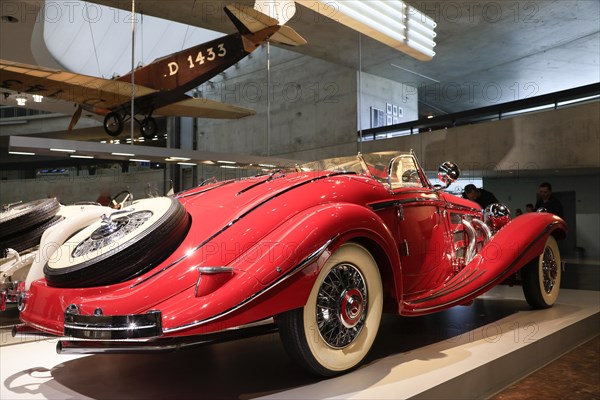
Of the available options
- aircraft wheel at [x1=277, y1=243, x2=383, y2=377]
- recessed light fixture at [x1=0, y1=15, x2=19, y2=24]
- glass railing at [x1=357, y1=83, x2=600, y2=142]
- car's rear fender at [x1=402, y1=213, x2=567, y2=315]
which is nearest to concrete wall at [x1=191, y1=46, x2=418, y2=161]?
glass railing at [x1=357, y1=83, x2=600, y2=142]

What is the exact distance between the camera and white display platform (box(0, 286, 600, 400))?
217cm

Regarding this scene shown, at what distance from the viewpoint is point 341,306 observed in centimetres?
236

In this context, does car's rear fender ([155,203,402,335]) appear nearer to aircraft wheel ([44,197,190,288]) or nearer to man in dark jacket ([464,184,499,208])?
aircraft wheel ([44,197,190,288])

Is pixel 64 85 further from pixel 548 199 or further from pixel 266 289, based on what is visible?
pixel 548 199

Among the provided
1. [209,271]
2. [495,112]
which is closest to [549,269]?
[209,271]

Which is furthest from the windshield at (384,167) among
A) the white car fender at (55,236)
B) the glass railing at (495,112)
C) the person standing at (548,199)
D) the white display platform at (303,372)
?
the glass railing at (495,112)

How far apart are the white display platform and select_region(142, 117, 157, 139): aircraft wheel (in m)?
5.65

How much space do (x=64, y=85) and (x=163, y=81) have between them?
1970mm

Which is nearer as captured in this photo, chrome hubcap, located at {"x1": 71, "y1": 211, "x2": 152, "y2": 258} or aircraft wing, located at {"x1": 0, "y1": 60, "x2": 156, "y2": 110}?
chrome hubcap, located at {"x1": 71, "y1": 211, "x2": 152, "y2": 258}

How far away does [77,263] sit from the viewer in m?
2.22

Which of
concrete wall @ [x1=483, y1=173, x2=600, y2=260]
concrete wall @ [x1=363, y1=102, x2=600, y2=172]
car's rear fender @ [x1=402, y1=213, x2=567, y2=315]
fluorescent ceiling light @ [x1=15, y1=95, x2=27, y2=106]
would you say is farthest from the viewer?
concrete wall @ [x1=483, y1=173, x2=600, y2=260]

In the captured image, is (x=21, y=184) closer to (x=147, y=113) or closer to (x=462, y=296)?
(x=147, y=113)

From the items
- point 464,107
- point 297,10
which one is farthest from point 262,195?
point 464,107

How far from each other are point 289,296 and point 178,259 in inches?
21.6
